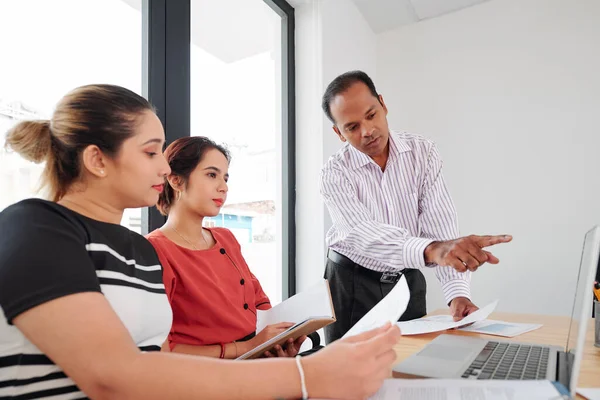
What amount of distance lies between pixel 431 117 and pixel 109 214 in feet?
8.70

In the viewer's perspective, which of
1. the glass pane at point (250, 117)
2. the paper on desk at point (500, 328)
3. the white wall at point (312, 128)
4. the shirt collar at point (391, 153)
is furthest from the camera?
the white wall at point (312, 128)

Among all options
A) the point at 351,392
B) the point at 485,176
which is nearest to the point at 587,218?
the point at 485,176

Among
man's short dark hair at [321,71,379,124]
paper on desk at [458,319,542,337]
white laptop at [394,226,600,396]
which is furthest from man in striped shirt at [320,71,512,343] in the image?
white laptop at [394,226,600,396]

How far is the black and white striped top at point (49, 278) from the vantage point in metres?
0.60

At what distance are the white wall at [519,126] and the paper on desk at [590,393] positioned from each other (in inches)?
86.7

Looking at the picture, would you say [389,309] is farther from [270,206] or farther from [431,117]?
[431,117]

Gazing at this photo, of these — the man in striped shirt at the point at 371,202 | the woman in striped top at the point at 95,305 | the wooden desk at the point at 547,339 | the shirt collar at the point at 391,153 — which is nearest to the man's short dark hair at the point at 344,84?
the man in striped shirt at the point at 371,202

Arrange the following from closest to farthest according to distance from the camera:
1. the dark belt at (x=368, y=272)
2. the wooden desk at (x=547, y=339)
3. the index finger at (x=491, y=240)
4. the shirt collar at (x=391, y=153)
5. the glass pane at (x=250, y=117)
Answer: the wooden desk at (x=547, y=339), the index finger at (x=491, y=240), the dark belt at (x=368, y=272), the shirt collar at (x=391, y=153), the glass pane at (x=250, y=117)

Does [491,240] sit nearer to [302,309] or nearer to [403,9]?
[302,309]

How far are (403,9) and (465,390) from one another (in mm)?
A: 2856

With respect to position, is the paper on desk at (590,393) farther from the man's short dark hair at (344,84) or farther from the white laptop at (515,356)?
the man's short dark hair at (344,84)

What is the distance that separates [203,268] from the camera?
1.32 meters

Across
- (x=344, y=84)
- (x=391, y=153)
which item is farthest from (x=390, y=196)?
(x=344, y=84)

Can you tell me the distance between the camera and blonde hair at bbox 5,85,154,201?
0.85m
